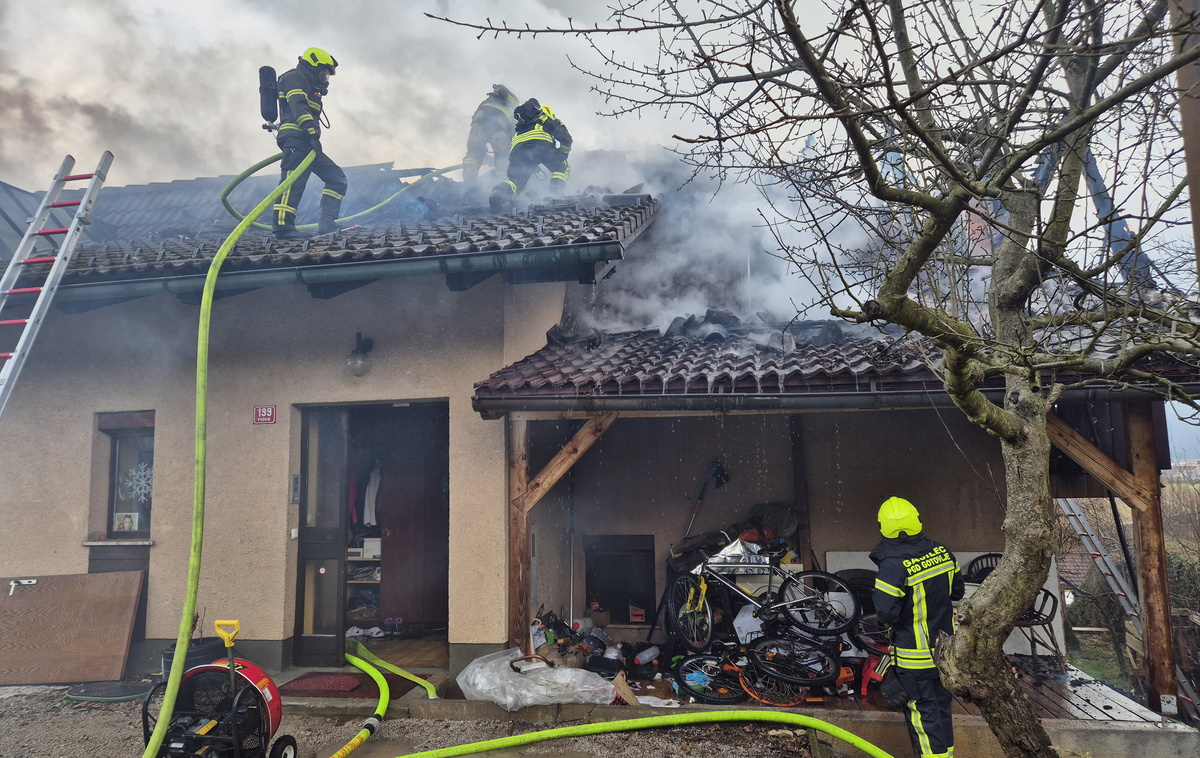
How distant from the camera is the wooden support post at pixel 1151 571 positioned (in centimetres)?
512

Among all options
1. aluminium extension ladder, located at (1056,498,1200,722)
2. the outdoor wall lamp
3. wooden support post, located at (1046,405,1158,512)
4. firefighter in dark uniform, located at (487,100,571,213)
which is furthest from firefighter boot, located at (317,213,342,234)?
aluminium extension ladder, located at (1056,498,1200,722)

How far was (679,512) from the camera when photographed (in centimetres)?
833

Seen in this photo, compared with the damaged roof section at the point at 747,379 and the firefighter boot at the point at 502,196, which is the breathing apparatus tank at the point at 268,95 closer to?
the firefighter boot at the point at 502,196

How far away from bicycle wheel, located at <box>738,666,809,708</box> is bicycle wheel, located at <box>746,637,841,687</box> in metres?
0.09

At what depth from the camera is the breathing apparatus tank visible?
819 cm

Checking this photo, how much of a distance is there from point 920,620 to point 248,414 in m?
6.33

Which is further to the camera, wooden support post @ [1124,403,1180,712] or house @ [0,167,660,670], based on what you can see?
house @ [0,167,660,670]

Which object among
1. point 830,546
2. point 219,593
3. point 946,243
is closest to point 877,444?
point 830,546

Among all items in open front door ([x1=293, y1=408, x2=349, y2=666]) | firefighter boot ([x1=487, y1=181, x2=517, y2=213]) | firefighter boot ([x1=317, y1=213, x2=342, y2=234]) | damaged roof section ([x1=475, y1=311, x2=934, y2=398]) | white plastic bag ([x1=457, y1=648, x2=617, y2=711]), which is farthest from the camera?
firefighter boot ([x1=487, y1=181, x2=517, y2=213])

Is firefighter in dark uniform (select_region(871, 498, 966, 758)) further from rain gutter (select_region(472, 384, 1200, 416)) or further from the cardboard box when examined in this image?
the cardboard box

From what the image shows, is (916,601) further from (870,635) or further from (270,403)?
(270,403)

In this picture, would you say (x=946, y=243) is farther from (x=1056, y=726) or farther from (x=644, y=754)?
(x=644, y=754)

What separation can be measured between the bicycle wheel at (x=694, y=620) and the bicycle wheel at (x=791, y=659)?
2.49 ft

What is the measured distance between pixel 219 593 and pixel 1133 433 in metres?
8.24
